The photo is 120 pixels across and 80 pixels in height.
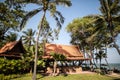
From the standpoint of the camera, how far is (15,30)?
33.3 metres

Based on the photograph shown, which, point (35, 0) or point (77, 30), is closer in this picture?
point (35, 0)

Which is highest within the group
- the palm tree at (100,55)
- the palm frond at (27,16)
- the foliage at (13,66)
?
the palm frond at (27,16)

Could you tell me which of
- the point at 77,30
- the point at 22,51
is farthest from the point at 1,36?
the point at 77,30

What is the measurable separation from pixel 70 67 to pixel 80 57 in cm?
448

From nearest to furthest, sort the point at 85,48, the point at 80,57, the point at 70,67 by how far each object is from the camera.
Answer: the point at 70,67
the point at 80,57
the point at 85,48

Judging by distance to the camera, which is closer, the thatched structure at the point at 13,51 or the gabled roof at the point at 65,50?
the thatched structure at the point at 13,51

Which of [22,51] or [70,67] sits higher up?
[22,51]

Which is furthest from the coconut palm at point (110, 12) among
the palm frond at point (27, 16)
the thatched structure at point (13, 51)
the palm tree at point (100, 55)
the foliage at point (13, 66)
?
the palm tree at point (100, 55)

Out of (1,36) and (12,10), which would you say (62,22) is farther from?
(1,36)

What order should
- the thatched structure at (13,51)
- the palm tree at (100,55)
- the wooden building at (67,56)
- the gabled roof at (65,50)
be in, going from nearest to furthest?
the thatched structure at (13,51) < the wooden building at (67,56) < the gabled roof at (65,50) < the palm tree at (100,55)

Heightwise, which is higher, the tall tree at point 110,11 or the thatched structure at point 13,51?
the tall tree at point 110,11

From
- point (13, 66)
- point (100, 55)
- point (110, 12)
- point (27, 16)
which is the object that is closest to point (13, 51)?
point (13, 66)

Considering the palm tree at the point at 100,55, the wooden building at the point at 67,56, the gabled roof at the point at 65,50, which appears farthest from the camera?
the palm tree at the point at 100,55

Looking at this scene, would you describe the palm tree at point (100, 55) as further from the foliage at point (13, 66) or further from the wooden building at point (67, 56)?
the foliage at point (13, 66)
